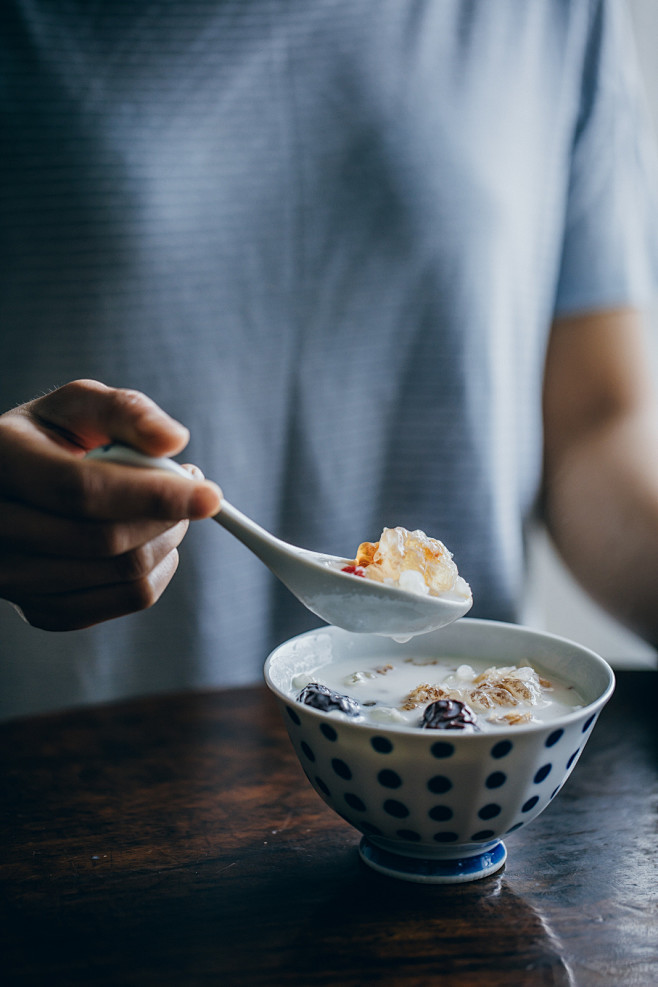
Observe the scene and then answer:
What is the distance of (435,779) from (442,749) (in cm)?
2

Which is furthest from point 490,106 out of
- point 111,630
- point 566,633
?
point 566,633

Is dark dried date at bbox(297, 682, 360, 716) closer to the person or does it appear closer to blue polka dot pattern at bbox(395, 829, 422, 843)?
blue polka dot pattern at bbox(395, 829, 422, 843)

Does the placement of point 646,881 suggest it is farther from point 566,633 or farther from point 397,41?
point 566,633

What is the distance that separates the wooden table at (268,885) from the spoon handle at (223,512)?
19cm

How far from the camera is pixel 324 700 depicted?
0.55 meters

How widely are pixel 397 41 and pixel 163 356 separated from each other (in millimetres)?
447

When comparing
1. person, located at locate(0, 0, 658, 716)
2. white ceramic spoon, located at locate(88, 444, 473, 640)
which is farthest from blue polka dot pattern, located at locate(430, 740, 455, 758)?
person, located at locate(0, 0, 658, 716)

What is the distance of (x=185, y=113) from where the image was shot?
3.08 ft

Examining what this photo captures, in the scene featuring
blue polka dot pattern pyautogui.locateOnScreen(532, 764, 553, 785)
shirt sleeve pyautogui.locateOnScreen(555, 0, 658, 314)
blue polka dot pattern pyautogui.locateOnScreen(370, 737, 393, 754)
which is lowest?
blue polka dot pattern pyautogui.locateOnScreen(532, 764, 553, 785)

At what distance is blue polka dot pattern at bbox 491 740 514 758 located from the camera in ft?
1.59

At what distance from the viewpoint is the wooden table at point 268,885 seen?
17.8 inches

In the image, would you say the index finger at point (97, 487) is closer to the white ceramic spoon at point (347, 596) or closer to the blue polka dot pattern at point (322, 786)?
the white ceramic spoon at point (347, 596)

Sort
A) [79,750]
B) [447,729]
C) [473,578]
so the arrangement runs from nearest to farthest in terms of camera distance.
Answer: [447,729] → [79,750] → [473,578]

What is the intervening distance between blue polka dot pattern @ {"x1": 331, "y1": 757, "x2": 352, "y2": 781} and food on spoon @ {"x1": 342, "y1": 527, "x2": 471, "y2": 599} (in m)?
0.12
